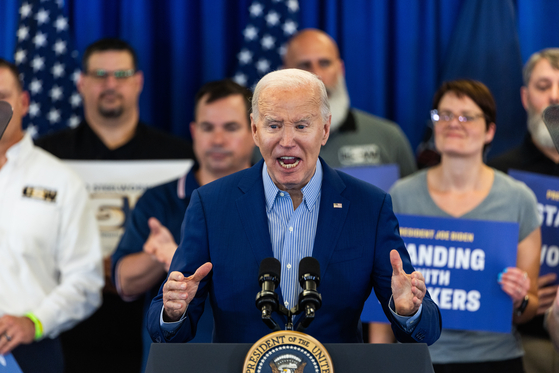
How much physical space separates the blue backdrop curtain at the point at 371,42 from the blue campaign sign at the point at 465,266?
5.81 ft

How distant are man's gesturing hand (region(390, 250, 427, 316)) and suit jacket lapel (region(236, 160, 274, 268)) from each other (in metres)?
0.39

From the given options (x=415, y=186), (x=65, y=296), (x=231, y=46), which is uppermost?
(x=231, y=46)

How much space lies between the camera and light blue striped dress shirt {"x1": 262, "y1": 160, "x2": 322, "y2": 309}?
199 centimetres

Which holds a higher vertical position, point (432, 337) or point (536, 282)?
point (432, 337)

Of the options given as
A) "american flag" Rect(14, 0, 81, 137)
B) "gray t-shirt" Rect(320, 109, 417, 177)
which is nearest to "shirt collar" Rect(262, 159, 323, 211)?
"gray t-shirt" Rect(320, 109, 417, 177)

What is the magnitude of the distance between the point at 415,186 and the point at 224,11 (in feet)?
7.20

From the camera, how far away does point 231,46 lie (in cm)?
470

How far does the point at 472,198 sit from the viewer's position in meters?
3.14

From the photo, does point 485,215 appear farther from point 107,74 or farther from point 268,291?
point 107,74

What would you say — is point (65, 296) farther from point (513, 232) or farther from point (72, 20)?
point (72, 20)

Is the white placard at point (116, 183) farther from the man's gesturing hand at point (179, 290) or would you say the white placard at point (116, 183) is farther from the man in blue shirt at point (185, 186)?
the man's gesturing hand at point (179, 290)

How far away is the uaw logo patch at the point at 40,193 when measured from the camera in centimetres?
308

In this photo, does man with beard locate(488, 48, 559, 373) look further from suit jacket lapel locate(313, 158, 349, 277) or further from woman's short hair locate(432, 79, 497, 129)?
suit jacket lapel locate(313, 158, 349, 277)

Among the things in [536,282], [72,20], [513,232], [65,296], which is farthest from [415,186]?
[72,20]
